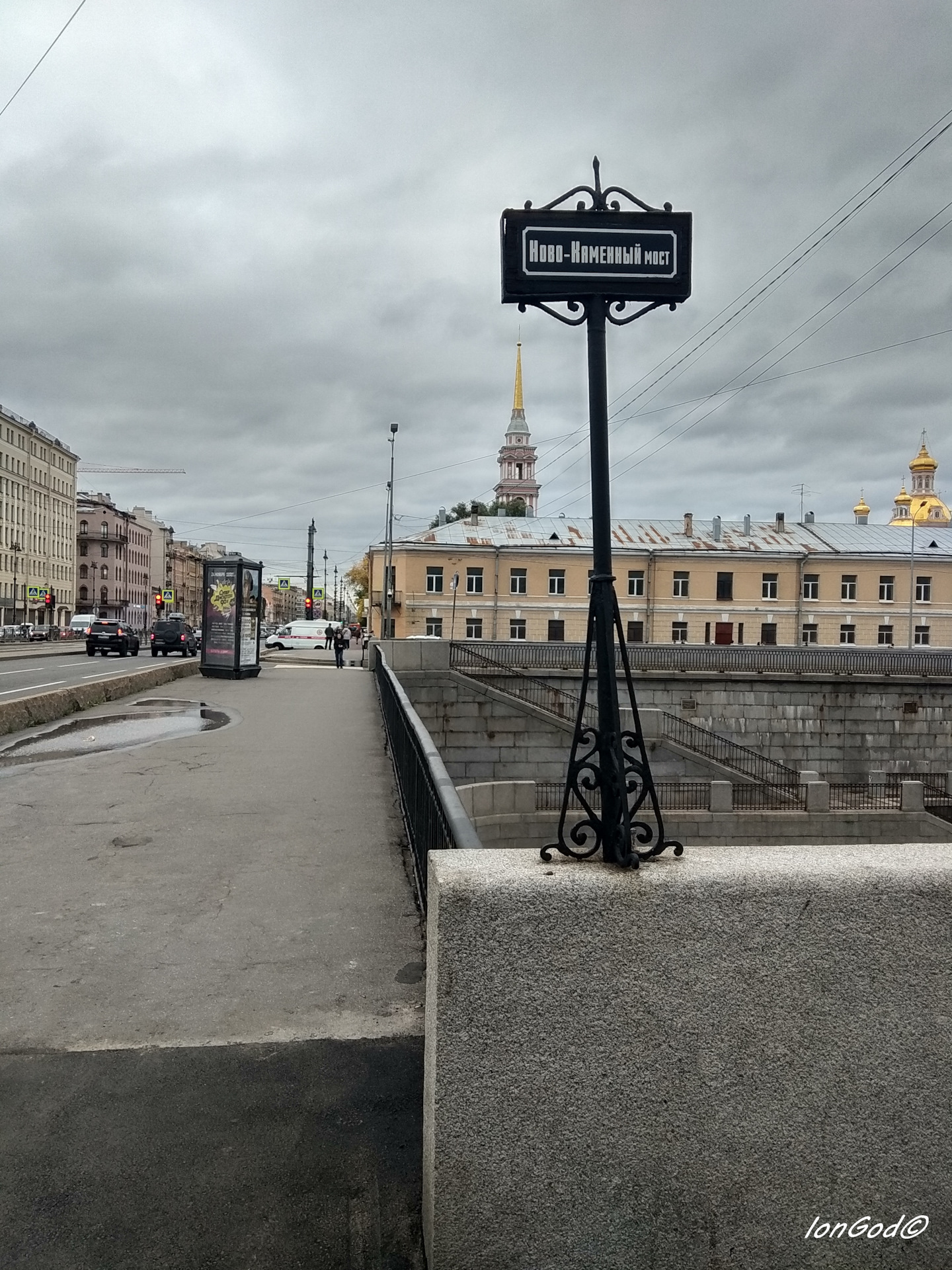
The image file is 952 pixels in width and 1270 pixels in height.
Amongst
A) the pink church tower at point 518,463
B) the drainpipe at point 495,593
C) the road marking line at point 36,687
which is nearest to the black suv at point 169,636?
the road marking line at point 36,687

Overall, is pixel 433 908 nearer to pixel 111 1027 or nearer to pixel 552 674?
pixel 111 1027

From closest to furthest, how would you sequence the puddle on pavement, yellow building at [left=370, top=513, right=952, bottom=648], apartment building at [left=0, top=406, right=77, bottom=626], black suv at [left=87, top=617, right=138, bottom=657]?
the puddle on pavement → black suv at [left=87, top=617, right=138, bottom=657] → yellow building at [left=370, top=513, right=952, bottom=648] → apartment building at [left=0, top=406, right=77, bottom=626]

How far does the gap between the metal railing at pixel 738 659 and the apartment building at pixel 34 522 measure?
54.9 meters

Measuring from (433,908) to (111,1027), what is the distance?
2.22 meters

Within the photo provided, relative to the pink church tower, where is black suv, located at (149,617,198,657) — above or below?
below

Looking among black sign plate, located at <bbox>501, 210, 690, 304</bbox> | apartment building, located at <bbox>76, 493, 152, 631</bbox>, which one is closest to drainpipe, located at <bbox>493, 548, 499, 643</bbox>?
black sign plate, located at <bbox>501, 210, 690, 304</bbox>

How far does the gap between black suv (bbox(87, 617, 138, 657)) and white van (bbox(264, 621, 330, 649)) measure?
14345 mm

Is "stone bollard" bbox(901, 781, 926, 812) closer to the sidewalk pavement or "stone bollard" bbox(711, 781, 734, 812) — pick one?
"stone bollard" bbox(711, 781, 734, 812)

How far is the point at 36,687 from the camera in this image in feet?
63.2

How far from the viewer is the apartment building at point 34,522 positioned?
80.1 m

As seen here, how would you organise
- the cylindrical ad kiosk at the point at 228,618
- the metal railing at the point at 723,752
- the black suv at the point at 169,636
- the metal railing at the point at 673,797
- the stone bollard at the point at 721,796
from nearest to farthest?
the stone bollard at the point at 721,796
the metal railing at the point at 673,797
the cylindrical ad kiosk at the point at 228,618
the metal railing at the point at 723,752
the black suv at the point at 169,636

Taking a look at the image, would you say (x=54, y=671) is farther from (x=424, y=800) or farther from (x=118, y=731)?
(x=424, y=800)

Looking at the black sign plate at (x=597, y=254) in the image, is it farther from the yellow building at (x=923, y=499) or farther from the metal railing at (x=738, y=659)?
the yellow building at (x=923, y=499)

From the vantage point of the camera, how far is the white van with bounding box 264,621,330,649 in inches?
2023
